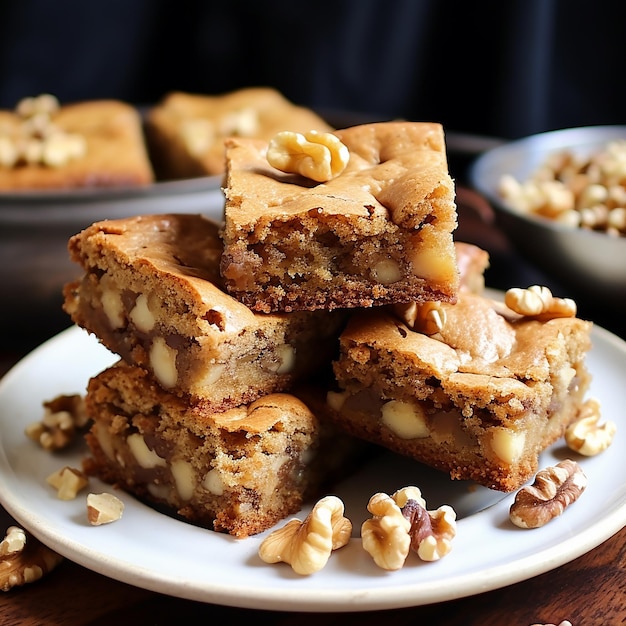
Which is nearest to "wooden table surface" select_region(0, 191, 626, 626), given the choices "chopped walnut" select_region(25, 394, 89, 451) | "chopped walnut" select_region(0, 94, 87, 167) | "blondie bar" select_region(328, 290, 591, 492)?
"blondie bar" select_region(328, 290, 591, 492)

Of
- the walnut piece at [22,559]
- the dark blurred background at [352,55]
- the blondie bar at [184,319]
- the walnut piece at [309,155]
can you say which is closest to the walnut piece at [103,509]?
the walnut piece at [22,559]

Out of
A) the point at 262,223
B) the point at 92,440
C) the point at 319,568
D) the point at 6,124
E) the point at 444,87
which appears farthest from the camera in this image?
the point at 444,87

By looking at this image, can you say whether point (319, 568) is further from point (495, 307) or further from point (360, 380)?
point (495, 307)

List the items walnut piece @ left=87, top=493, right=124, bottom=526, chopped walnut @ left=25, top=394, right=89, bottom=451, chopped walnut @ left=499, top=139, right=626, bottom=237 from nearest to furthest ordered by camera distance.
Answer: walnut piece @ left=87, top=493, right=124, bottom=526, chopped walnut @ left=25, top=394, right=89, bottom=451, chopped walnut @ left=499, top=139, right=626, bottom=237

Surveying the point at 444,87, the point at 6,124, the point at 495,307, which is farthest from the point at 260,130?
the point at 495,307

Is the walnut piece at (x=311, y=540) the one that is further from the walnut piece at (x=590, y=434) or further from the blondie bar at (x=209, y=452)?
the walnut piece at (x=590, y=434)

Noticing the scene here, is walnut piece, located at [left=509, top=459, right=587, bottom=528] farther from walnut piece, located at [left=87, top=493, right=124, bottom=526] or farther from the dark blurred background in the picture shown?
the dark blurred background

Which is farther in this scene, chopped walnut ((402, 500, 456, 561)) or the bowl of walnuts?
the bowl of walnuts
